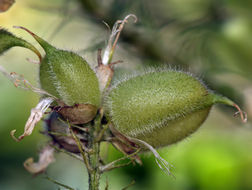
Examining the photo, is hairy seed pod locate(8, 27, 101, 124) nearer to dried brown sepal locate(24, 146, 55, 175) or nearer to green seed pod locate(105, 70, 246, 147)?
green seed pod locate(105, 70, 246, 147)

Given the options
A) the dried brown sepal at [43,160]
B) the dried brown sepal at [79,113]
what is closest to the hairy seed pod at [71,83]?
the dried brown sepal at [79,113]

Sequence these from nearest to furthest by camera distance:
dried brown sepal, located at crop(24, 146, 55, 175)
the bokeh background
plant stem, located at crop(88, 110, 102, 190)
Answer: plant stem, located at crop(88, 110, 102, 190)
dried brown sepal, located at crop(24, 146, 55, 175)
the bokeh background

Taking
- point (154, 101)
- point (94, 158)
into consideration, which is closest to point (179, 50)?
point (154, 101)

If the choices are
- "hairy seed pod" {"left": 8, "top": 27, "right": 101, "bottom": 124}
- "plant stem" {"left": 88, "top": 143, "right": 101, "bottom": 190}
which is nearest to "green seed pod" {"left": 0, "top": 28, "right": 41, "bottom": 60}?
"hairy seed pod" {"left": 8, "top": 27, "right": 101, "bottom": 124}

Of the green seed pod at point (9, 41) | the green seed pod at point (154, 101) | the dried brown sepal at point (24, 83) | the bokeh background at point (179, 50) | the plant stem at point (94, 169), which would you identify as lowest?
the bokeh background at point (179, 50)

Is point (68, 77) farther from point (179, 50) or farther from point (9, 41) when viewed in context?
point (179, 50)

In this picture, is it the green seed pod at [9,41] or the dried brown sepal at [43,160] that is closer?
the green seed pod at [9,41]

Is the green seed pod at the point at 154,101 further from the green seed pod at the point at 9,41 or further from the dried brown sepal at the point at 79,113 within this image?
the green seed pod at the point at 9,41
